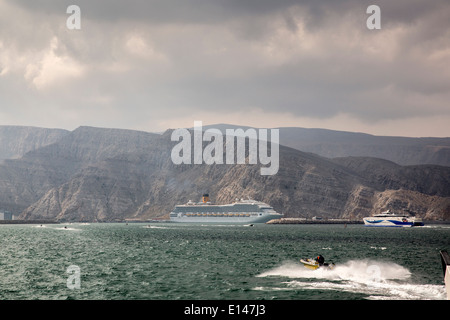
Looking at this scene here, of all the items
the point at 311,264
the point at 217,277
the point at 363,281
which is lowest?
the point at 363,281

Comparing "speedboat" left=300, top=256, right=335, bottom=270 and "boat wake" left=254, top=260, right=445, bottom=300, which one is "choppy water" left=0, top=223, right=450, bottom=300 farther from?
"speedboat" left=300, top=256, right=335, bottom=270

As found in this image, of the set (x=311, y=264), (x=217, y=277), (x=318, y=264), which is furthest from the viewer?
(x=311, y=264)

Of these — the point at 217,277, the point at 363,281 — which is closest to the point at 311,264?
the point at 363,281

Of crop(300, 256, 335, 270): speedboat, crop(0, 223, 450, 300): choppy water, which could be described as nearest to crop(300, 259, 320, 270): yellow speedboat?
crop(300, 256, 335, 270): speedboat

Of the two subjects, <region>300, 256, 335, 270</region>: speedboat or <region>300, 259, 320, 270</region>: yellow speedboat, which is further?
<region>300, 259, 320, 270</region>: yellow speedboat

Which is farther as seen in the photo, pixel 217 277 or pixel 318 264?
pixel 318 264

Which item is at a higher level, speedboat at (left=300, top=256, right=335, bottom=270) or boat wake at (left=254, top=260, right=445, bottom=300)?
speedboat at (left=300, top=256, right=335, bottom=270)

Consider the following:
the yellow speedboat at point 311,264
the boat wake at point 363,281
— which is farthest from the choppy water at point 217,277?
the yellow speedboat at point 311,264

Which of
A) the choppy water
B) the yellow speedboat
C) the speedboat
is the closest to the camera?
the choppy water

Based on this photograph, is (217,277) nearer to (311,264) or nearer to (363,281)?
(311,264)
